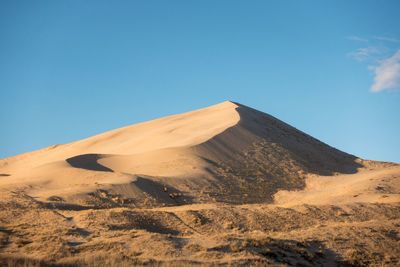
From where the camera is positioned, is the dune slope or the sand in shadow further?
the sand in shadow

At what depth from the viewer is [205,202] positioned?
22359 mm

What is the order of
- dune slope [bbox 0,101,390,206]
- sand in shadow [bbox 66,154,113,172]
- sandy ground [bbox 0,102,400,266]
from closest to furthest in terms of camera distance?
sandy ground [bbox 0,102,400,266] → dune slope [bbox 0,101,390,206] → sand in shadow [bbox 66,154,113,172]

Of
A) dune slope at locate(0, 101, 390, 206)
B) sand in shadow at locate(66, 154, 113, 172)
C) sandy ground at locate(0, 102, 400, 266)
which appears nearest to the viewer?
sandy ground at locate(0, 102, 400, 266)

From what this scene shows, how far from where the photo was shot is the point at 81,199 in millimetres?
20156

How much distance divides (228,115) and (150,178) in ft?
50.8

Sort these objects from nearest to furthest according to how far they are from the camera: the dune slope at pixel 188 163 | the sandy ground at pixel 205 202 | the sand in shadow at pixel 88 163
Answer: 1. the sandy ground at pixel 205 202
2. the dune slope at pixel 188 163
3. the sand in shadow at pixel 88 163

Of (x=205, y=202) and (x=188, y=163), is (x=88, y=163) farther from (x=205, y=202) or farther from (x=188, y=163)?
(x=205, y=202)

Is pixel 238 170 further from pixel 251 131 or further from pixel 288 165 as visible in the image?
pixel 251 131

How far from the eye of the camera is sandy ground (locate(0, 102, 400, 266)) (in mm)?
13117

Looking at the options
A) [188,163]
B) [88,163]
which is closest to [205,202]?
[188,163]

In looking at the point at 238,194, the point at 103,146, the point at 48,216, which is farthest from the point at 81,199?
the point at 103,146

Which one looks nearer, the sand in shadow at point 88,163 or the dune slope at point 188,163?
the dune slope at point 188,163

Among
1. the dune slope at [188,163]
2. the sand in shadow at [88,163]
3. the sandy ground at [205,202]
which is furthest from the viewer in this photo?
the sand in shadow at [88,163]

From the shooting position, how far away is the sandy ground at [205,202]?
516 inches
